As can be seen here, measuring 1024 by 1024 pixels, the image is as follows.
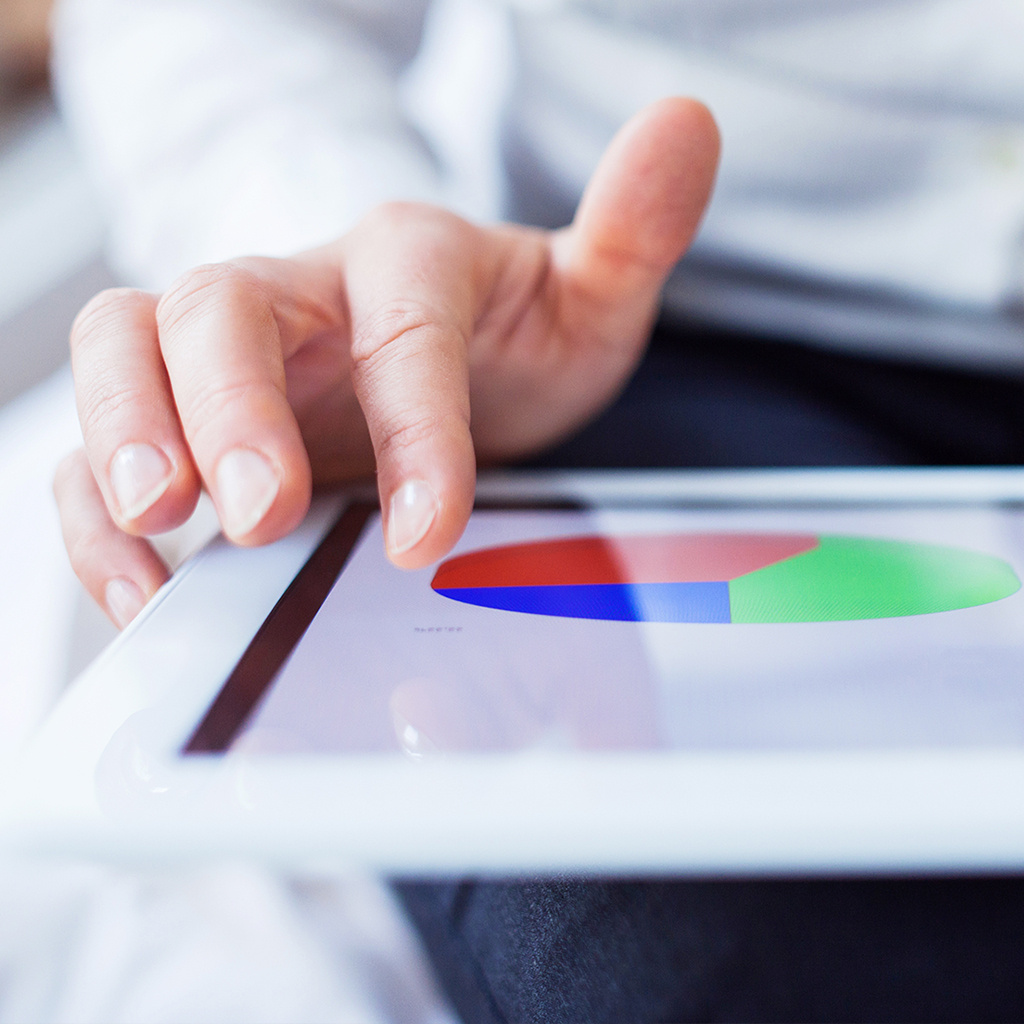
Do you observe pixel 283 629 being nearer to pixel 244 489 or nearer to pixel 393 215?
pixel 244 489

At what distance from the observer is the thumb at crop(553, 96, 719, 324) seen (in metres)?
0.31

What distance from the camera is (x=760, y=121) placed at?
1.44 ft

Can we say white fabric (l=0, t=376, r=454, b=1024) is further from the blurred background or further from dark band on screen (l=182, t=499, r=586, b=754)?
the blurred background

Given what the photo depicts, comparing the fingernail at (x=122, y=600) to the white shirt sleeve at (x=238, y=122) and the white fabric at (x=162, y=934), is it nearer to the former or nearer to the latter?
the white fabric at (x=162, y=934)

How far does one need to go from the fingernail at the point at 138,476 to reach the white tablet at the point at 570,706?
3 cm

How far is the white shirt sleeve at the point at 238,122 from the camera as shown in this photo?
447 millimetres

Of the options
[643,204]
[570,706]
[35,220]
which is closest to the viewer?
[570,706]

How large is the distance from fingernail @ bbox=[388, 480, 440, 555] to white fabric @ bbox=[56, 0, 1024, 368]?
0.76 ft

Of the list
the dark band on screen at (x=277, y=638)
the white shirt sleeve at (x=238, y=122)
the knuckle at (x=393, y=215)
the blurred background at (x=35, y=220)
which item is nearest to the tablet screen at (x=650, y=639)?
the dark band on screen at (x=277, y=638)

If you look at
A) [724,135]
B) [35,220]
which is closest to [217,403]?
[724,135]

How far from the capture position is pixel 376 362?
0.85 ft

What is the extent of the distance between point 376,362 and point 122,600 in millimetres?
109

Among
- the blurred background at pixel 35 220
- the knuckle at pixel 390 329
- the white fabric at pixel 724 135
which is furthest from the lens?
the blurred background at pixel 35 220

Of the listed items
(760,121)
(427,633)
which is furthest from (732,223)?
(427,633)
